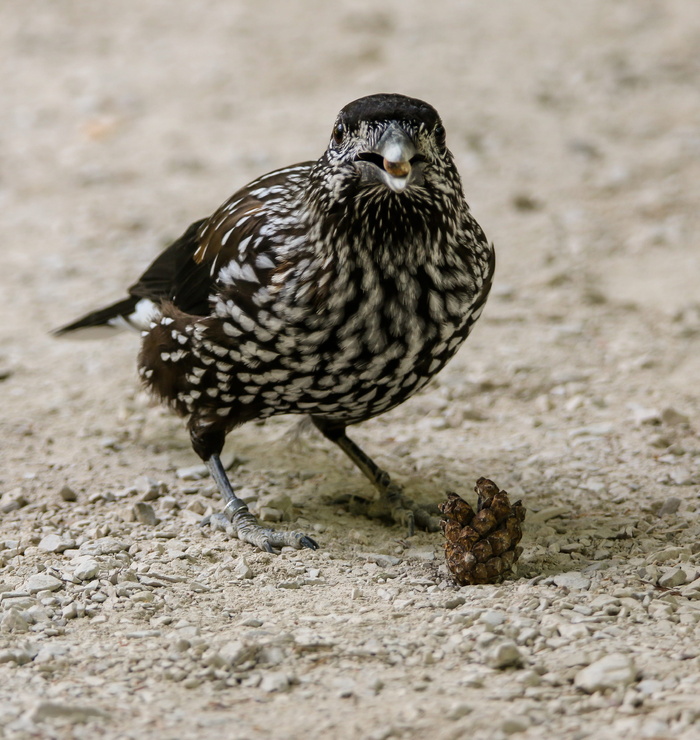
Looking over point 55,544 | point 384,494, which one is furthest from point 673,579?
point 55,544

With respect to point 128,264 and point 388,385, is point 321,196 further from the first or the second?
point 128,264

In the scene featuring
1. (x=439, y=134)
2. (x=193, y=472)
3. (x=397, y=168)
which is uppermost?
(x=439, y=134)

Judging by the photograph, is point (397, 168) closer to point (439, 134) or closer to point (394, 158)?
point (394, 158)

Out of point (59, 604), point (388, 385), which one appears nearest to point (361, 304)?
point (388, 385)

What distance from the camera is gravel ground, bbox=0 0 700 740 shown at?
10.4 ft

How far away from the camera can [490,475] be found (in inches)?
195

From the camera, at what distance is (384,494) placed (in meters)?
4.78

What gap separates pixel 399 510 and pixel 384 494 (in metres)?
0.15

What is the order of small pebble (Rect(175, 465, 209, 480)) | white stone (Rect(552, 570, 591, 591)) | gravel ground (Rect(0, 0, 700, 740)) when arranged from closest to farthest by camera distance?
1. gravel ground (Rect(0, 0, 700, 740))
2. white stone (Rect(552, 570, 591, 591))
3. small pebble (Rect(175, 465, 209, 480))

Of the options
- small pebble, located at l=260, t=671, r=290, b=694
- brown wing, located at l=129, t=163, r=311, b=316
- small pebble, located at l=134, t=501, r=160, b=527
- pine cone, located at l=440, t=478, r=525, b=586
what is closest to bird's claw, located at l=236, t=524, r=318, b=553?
small pebble, located at l=134, t=501, r=160, b=527

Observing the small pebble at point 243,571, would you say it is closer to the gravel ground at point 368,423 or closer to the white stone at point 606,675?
the gravel ground at point 368,423

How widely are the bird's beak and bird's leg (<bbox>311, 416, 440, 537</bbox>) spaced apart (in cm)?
140

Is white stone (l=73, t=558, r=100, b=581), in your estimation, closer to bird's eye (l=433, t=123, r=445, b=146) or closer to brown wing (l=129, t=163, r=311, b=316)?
brown wing (l=129, t=163, r=311, b=316)

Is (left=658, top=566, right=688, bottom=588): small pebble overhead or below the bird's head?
below
